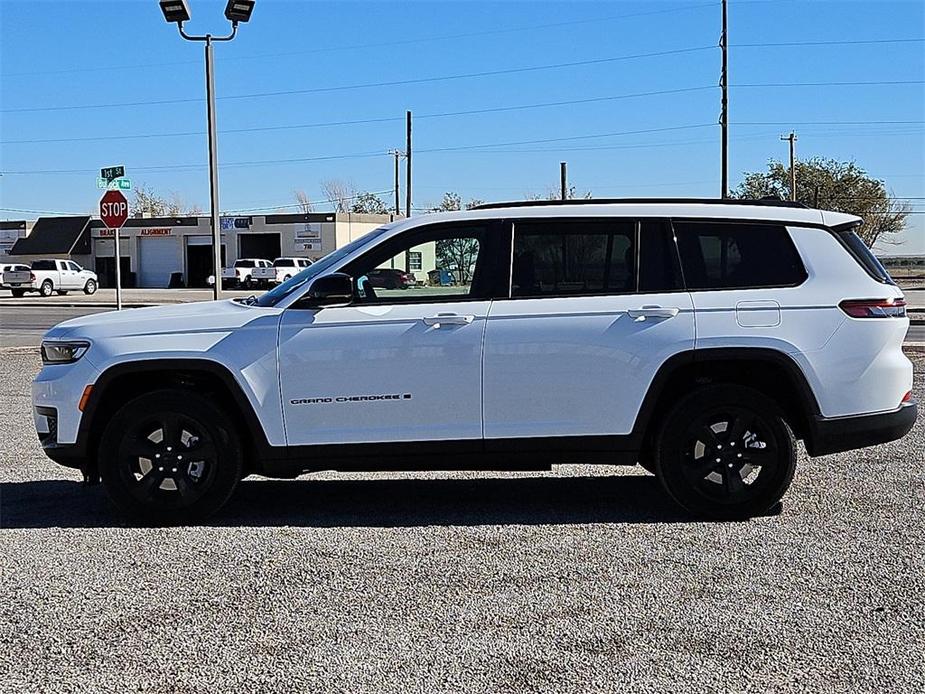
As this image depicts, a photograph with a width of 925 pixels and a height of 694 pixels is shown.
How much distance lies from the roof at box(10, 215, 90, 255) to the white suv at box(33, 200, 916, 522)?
71.0 meters

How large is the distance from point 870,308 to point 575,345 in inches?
67.6

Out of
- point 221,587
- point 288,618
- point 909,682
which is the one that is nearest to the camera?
point 909,682

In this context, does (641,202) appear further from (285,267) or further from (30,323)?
(285,267)

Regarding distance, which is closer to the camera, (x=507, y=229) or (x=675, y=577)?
(x=675, y=577)

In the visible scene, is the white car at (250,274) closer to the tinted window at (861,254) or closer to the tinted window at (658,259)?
the tinted window at (658,259)

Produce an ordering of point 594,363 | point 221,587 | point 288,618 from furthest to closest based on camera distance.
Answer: point 594,363 → point 221,587 → point 288,618

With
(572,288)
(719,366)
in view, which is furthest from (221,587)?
(719,366)

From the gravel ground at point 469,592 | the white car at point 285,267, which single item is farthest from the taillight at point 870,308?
the white car at point 285,267

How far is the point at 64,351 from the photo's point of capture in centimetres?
689

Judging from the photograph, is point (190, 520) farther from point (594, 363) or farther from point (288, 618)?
point (594, 363)

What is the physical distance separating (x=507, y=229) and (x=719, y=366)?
1.48 meters

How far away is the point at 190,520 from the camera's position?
6.81m

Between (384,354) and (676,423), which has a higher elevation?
(384,354)

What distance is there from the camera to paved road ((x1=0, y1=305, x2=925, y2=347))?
2241 cm
